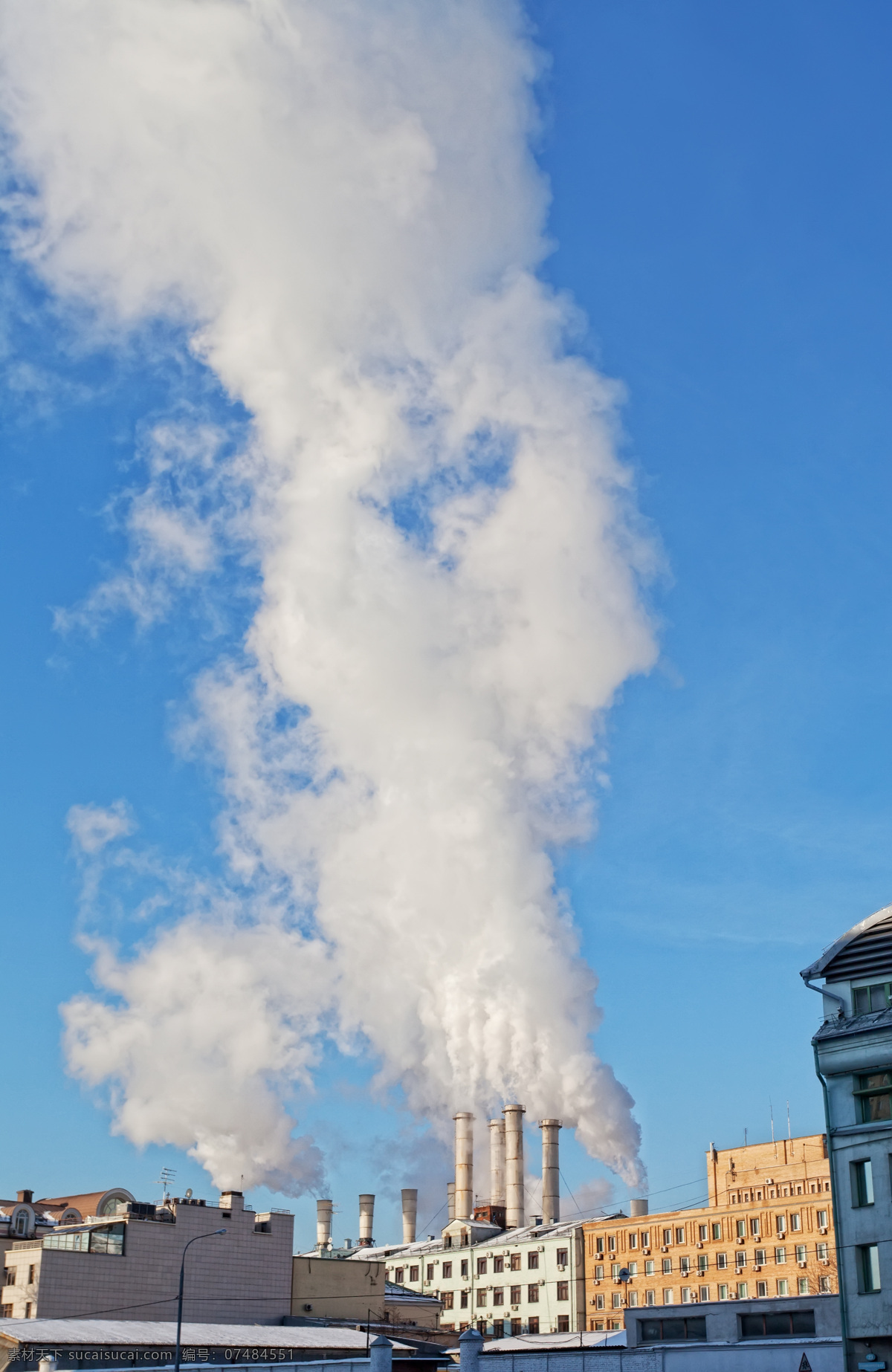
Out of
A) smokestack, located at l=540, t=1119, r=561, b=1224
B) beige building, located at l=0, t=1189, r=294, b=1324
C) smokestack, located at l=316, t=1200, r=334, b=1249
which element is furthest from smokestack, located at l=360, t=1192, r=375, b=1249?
beige building, located at l=0, t=1189, r=294, b=1324

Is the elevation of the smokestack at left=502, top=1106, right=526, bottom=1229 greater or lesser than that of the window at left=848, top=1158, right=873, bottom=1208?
greater

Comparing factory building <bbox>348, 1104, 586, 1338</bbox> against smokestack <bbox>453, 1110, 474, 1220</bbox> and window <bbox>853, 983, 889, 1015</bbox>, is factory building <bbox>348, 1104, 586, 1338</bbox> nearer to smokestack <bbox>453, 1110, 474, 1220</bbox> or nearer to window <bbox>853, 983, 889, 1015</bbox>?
smokestack <bbox>453, 1110, 474, 1220</bbox>

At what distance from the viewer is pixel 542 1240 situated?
139375 mm

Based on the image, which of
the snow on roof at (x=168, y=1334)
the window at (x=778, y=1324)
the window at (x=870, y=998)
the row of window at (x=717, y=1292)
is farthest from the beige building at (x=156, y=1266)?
the window at (x=870, y=998)

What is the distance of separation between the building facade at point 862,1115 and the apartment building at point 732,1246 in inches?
2736

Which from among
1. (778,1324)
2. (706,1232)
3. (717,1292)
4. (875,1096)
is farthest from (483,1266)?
(875,1096)

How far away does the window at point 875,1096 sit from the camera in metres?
45.8

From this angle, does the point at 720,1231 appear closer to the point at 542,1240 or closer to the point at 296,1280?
the point at 542,1240

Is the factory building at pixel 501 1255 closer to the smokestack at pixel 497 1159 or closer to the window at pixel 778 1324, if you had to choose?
the smokestack at pixel 497 1159

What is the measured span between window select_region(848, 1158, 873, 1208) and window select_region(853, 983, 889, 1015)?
4.87 meters

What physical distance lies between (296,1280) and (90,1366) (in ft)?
126

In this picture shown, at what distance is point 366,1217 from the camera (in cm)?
18312

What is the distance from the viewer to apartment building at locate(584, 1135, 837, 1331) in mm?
117188

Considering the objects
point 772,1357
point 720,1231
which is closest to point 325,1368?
point 772,1357
